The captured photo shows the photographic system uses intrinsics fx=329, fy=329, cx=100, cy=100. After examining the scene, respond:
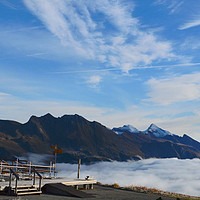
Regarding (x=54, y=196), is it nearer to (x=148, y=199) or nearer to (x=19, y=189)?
(x=19, y=189)

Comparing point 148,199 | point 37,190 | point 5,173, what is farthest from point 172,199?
point 5,173

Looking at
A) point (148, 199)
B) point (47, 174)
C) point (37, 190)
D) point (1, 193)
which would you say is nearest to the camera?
point (1, 193)

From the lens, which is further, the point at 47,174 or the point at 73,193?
the point at 47,174

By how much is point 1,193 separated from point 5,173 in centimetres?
735

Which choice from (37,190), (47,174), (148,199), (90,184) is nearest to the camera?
(37,190)

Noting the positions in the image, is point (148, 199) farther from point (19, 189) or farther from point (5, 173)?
point (5, 173)

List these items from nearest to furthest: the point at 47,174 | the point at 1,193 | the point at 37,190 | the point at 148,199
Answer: the point at 1,193 → the point at 37,190 → the point at 148,199 → the point at 47,174

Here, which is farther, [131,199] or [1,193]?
[131,199]

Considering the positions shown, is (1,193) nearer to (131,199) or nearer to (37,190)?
(37,190)

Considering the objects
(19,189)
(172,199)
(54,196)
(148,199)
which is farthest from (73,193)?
(172,199)

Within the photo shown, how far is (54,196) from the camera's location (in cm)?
1725

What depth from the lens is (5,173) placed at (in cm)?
2347

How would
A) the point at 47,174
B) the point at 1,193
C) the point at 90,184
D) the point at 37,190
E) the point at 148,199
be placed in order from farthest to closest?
the point at 47,174, the point at 90,184, the point at 148,199, the point at 37,190, the point at 1,193

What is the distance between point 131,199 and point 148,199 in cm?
120
